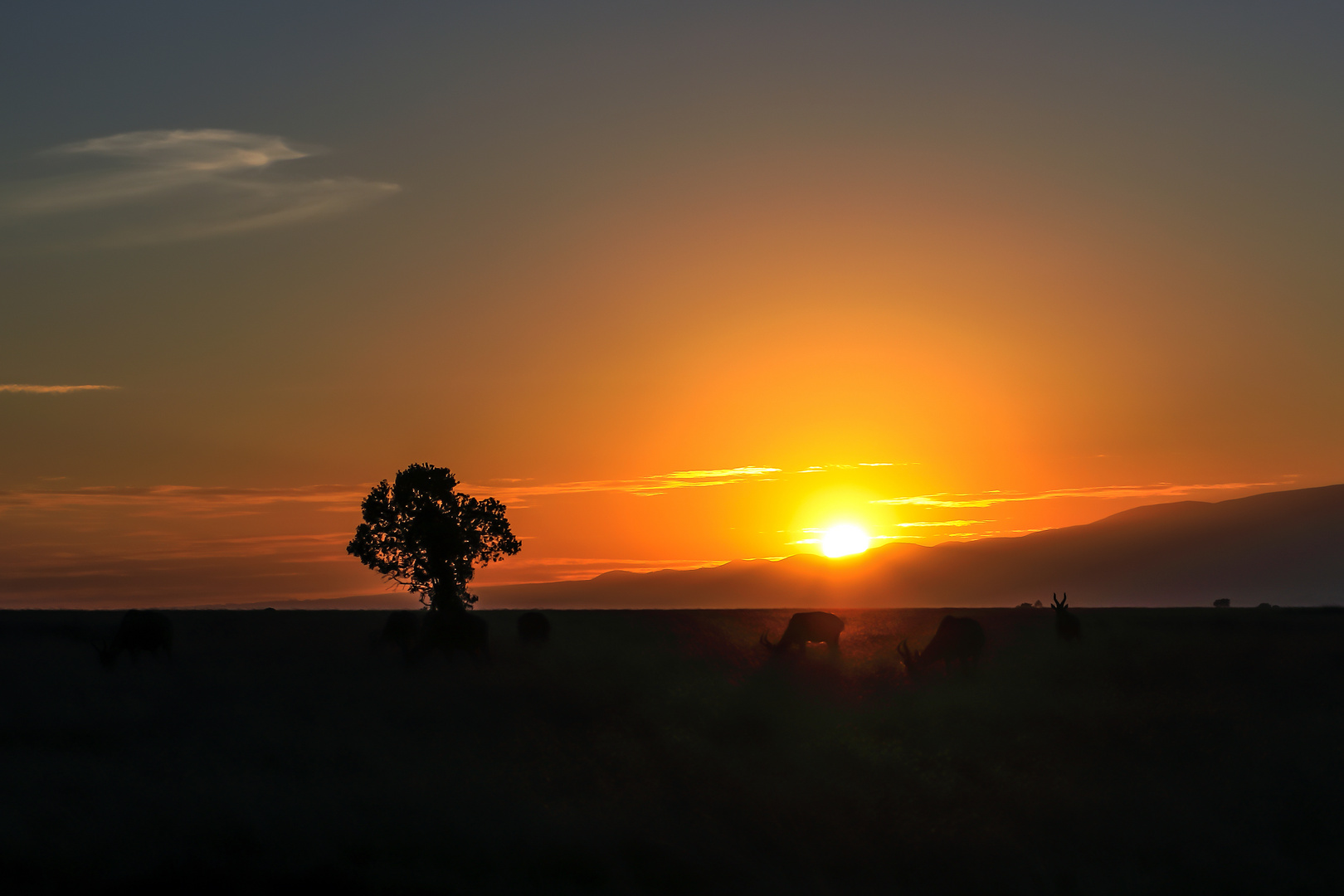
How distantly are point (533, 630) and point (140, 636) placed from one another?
14.5 meters

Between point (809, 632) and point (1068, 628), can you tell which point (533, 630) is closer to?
point (809, 632)

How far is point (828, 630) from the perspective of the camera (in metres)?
42.8

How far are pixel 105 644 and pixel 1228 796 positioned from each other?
115ft

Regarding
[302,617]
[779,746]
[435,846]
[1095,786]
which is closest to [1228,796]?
[1095,786]

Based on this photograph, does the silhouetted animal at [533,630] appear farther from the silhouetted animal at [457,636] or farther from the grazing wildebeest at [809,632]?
the grazing wildebeest at [809,632]

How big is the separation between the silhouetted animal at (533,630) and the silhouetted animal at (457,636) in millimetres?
4911

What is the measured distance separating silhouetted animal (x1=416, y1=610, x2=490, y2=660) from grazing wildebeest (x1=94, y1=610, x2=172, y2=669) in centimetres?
876

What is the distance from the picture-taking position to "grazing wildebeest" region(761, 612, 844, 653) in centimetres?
4262

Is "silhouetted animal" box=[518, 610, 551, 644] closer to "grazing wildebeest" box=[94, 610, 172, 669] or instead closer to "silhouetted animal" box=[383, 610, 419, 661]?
"silhouetted animal" box=[383, 610, 419, 661]

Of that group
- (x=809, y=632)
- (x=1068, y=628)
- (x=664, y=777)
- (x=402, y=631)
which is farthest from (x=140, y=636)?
(x=1068, y=628)

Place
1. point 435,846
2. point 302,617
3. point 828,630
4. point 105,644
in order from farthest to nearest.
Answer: point 302,617 < point 828,630 < point 105,644 < point 435,846

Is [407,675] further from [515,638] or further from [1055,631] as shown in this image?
[1055,631]

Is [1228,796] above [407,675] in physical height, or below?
below

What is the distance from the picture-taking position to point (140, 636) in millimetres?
38281
